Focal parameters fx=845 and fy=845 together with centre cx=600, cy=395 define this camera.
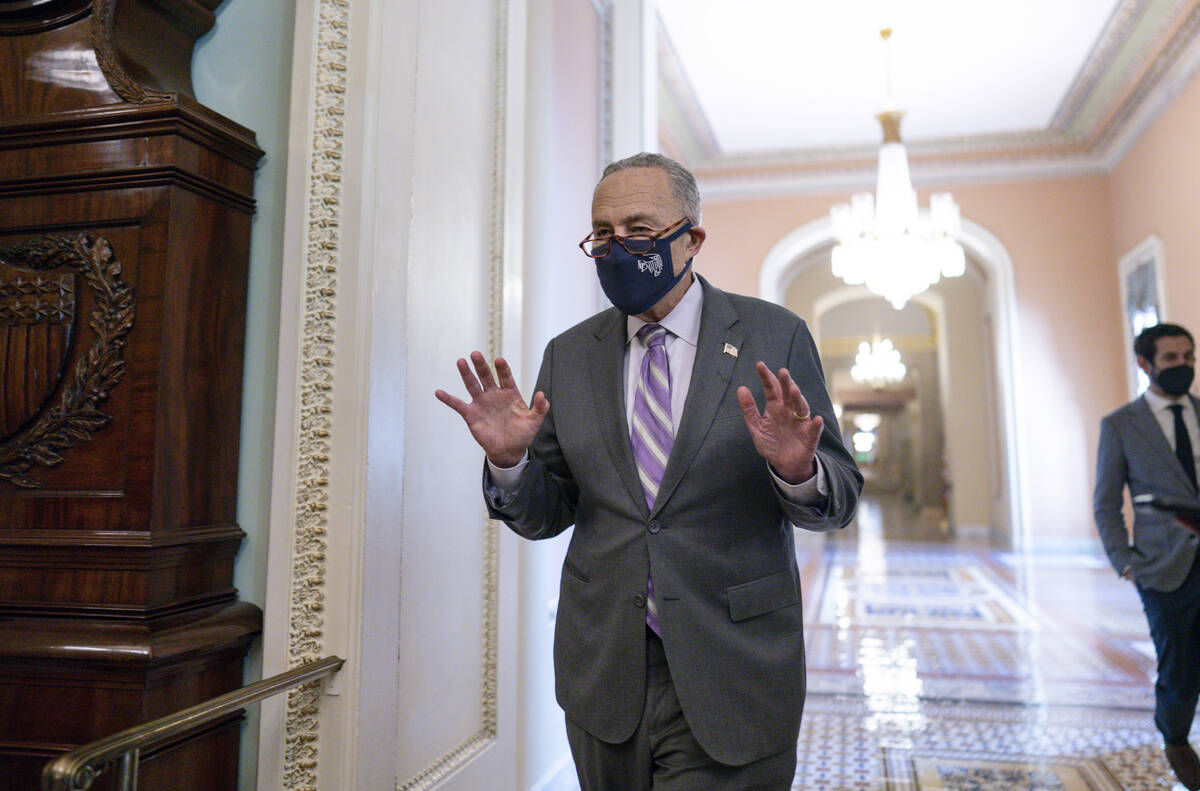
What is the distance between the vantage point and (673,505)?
4.68 feet

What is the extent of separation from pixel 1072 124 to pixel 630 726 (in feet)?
33.5

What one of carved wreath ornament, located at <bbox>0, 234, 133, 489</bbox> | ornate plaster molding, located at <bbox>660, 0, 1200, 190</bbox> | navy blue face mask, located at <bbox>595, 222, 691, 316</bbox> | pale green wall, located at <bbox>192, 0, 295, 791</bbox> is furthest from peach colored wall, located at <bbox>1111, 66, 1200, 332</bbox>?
carved wreath ornament, located at <bbox>0, 234, 133, 489</bbox>

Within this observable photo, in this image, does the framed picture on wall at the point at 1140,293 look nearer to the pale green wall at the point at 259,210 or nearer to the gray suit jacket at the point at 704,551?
the gray suit jacket at the point at 704,551

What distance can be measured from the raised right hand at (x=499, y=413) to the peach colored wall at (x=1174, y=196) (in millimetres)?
7699

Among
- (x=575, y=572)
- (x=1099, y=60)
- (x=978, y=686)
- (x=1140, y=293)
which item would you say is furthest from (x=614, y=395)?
(x=1140, y=293)

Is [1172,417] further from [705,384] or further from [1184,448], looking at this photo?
[705,384]

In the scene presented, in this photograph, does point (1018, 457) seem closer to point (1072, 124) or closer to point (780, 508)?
point (1072, 124)

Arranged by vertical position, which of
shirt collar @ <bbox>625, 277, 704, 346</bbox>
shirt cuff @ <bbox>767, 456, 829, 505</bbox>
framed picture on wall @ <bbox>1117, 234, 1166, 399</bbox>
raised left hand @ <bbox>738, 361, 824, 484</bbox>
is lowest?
shirt cuff @ <bbox>767, 456, 829, 505</bbox>

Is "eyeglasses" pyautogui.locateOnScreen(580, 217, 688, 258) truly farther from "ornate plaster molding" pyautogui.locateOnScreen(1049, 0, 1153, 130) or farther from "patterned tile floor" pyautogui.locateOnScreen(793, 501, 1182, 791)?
"ornate plaster molding" pyautogui.locateOnScreen(1049, 0, 1153, 130)

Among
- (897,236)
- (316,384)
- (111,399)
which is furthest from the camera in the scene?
(897,236)

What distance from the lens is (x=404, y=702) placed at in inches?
79.2

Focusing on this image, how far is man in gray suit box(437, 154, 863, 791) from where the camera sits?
1.37 metres

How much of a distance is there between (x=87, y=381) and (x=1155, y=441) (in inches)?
131

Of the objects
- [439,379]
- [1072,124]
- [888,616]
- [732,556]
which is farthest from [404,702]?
[1072,124]
